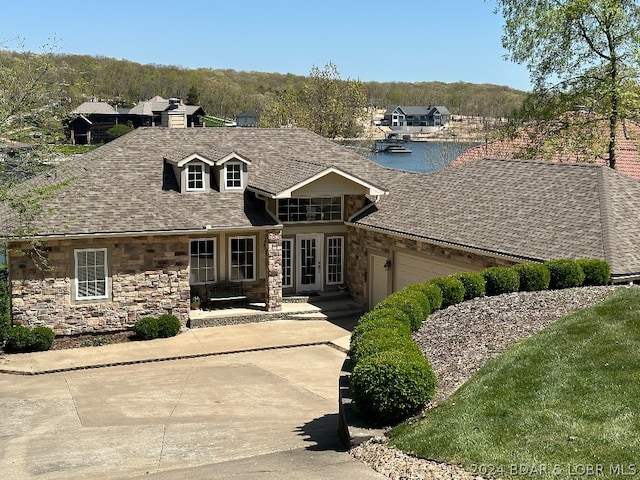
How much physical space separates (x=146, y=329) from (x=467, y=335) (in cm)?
1163

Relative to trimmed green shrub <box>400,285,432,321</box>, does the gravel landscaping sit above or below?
below

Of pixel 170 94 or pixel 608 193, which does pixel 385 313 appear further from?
pixel 170 94

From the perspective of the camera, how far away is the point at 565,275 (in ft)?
54.3

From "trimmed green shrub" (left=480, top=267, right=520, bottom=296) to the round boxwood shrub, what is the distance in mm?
5965

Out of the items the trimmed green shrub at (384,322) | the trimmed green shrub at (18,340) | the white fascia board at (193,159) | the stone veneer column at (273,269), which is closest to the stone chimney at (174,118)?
the white fascia board at (193,159)

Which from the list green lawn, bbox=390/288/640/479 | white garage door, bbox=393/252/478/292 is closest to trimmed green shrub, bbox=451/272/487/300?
green lawn, bbox=390/288/640/479

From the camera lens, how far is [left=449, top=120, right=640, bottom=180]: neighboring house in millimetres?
29453

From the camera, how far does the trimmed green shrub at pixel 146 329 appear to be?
22.2m

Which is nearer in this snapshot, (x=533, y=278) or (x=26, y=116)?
(x=533, y=278)

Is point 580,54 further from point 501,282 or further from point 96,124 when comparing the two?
point 96,124

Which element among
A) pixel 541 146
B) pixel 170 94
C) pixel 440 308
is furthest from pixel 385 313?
pixel 170 94

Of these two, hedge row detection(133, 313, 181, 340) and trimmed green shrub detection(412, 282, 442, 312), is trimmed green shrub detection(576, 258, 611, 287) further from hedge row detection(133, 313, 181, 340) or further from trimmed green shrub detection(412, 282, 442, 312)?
hedge row detection(133, 313, 181, 340)

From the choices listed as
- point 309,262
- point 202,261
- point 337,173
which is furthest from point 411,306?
point 309,262

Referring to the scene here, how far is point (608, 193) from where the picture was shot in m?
20.3
